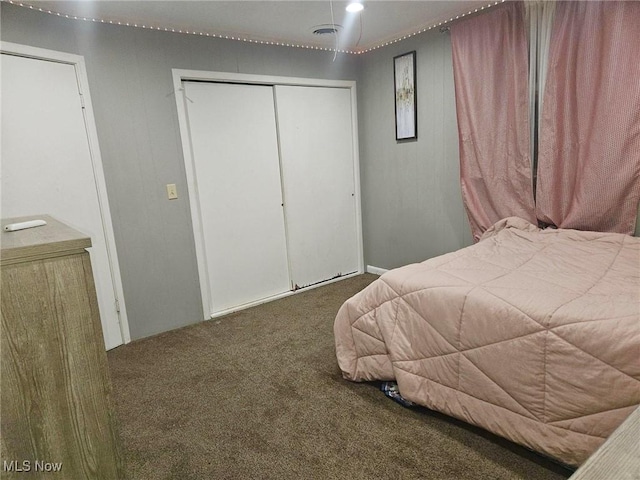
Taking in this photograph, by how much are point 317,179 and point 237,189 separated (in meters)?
0.89

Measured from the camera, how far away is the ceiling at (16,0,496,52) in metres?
2.54

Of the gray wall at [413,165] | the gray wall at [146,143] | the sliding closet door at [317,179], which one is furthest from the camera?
the sliding closet door at [317,179]

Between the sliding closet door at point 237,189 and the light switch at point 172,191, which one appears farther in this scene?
the sliding closet door at point 237,189

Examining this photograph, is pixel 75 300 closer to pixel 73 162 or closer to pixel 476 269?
pixel 476 269

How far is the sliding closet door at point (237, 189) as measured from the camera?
10.7 ft

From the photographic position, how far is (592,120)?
2475 mm

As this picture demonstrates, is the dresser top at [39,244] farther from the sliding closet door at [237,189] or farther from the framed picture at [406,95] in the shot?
the framed picture at [406,95]

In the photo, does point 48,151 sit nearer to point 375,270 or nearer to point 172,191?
point 172,191

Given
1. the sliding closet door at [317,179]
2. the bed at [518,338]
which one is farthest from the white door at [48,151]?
the bed at [518,338]

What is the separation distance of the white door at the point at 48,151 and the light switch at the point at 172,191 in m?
0.51

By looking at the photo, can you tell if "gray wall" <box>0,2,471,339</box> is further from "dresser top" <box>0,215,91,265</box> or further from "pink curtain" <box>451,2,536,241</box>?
"dresser top" <box>0,215,91,265</box>

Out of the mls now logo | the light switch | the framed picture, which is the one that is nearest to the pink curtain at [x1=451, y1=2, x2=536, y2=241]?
the framed picture

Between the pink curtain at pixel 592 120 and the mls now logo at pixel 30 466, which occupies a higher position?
the pink curtain at pixel 592 120

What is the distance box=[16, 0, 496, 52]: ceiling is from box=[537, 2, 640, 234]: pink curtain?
77 centimetres
